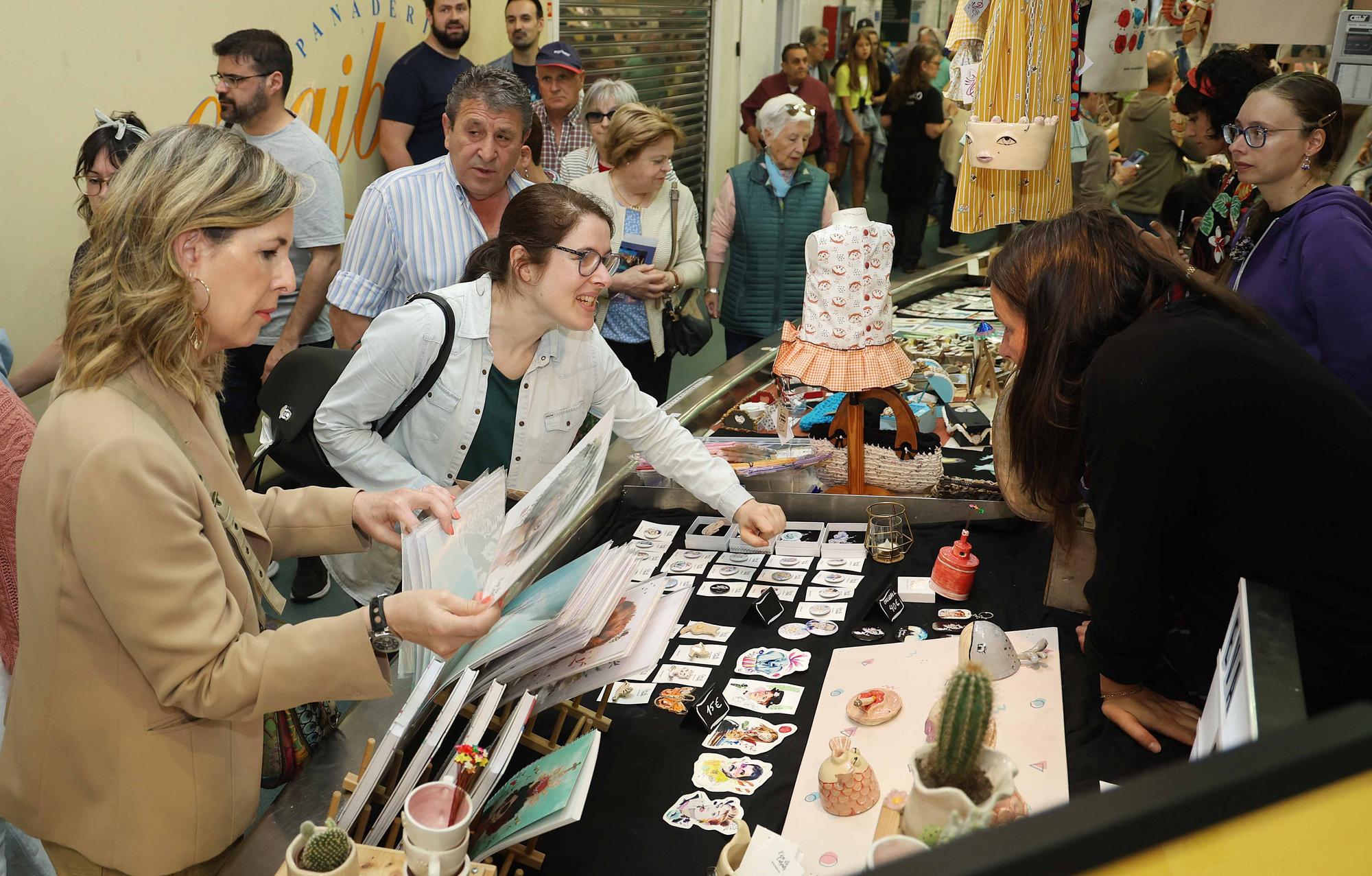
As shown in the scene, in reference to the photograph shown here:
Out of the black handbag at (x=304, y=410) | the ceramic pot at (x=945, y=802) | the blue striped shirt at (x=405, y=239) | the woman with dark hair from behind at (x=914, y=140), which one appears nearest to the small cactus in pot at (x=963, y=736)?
the ceramic pot at (x=945, y=802)

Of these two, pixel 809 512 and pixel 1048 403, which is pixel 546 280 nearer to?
pixel 809 512

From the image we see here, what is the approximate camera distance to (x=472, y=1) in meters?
6.68

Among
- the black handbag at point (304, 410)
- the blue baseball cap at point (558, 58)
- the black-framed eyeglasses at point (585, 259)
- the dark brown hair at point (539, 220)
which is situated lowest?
the black handbag at point (304, 410)

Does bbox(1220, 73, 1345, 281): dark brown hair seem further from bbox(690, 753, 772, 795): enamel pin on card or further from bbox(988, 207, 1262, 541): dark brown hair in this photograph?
bbox(690, 753, 772, 795): enamel pin on card

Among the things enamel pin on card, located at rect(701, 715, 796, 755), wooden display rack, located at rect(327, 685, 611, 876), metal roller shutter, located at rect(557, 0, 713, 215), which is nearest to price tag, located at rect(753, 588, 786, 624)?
enamel pin on card, located at rect(701, 715, 796, 755)

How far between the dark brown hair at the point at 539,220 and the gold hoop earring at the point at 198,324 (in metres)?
1.16

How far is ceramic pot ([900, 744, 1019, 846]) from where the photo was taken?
118 centimetres

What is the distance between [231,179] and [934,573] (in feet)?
5.71

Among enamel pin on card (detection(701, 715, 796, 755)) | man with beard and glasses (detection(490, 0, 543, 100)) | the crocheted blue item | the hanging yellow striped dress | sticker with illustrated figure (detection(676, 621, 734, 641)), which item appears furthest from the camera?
man with beard and glasses (detection(490, 0, 543, 100))

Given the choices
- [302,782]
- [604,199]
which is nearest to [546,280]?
[302,782]

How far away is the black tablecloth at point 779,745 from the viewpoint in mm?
1666

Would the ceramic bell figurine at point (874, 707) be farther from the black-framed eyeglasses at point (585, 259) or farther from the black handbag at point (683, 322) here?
the black handbag at point (683, 322)

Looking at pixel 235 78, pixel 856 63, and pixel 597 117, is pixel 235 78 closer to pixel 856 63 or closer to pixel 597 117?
pixel 597 117

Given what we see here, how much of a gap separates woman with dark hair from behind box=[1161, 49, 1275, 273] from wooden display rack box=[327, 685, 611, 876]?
3.03 m
